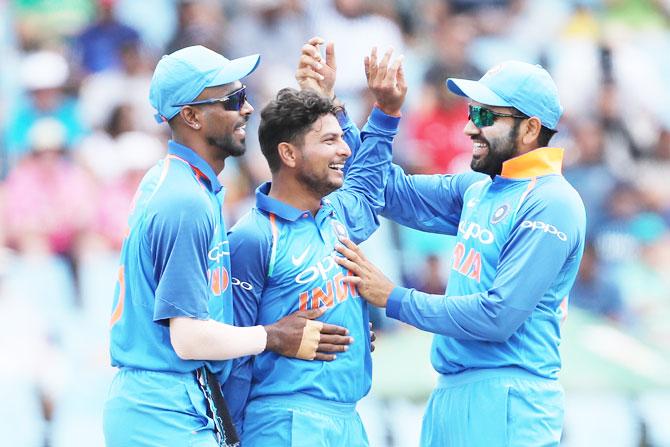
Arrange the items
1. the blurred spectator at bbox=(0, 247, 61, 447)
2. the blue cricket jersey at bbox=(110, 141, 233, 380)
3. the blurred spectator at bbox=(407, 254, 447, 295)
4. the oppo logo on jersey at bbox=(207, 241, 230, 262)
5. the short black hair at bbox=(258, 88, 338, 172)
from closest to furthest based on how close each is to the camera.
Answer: the blue cricket jersey at bbox=(110, 141, 233, 380)
the oppo logo on jersey at bbox=(207, 241, 230, 262)
the short black hair at bbox=(258, 88, 338, 172)
the blurred spectator at bbox=(0, 247, 61, 447)
the blurred spectator at bbox=(407, 254, 447, 295)

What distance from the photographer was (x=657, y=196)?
11016 mm

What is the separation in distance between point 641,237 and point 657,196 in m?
0.43

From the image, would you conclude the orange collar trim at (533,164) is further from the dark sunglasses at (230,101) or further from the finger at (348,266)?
the dark sunglasses at (230,101)

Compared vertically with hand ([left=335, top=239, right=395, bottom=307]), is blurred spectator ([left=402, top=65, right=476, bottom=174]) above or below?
below

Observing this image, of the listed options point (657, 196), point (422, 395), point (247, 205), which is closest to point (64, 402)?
point (247, 205)

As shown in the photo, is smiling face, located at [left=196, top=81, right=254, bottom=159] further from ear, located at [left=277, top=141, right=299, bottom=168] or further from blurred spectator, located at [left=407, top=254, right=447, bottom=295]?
blurred spectator, located at [left=407, top=254, right=447, bottom=295]

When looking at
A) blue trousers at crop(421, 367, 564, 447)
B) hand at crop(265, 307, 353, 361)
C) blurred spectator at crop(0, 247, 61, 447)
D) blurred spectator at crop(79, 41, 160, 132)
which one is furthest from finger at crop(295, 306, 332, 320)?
blurred spectator at crop(79, 41, 160, 132)

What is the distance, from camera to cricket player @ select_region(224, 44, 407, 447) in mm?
4969

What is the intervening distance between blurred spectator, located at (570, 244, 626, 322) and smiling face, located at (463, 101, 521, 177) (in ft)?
17.1

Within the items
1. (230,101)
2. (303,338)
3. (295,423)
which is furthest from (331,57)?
(295,423)

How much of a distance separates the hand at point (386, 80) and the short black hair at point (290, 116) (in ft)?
1.21

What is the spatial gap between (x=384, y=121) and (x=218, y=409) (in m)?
1.52

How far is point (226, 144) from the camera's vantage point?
16.2 ft

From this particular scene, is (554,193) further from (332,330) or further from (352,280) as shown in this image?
(332,330)
